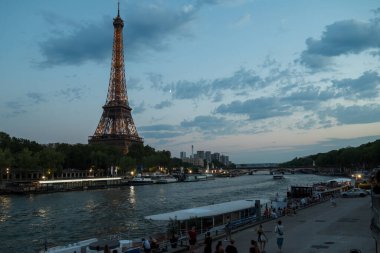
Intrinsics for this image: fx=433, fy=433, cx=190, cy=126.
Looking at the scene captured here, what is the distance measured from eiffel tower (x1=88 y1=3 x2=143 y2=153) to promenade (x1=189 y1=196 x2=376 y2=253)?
5200 inches

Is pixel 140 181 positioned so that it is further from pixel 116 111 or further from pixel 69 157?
pixel 116 111

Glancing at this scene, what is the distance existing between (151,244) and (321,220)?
15820 mm

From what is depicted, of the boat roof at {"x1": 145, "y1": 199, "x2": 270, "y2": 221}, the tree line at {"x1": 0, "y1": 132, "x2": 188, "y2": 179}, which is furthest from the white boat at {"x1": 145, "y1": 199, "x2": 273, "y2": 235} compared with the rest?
the tree line at {"x1": 0, "y1": 132, "x2": 188, "y2": 179}

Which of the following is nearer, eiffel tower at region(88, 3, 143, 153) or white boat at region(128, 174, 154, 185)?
white boat at region(128, 174, 154, 185)

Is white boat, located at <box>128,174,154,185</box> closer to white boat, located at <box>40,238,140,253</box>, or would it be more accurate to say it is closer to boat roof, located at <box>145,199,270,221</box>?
boat roof, located at <box>145,199,270,221</box>

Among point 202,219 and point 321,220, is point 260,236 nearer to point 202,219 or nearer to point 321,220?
point 202,219

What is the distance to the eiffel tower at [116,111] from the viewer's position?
6417 inches

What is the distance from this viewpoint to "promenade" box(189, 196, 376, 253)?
21.9 meters

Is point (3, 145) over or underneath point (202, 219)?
over

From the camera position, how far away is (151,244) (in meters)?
22.8

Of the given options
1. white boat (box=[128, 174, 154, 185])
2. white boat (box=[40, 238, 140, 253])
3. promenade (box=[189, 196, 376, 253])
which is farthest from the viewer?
white boat (box=[128, 174, 154, 185])

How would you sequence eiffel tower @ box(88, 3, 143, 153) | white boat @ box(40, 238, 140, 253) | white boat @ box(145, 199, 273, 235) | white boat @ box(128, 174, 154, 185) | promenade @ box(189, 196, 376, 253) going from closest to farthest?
promenade @ box(189, 196, 376, 253) < white boat @ box(40, 238, 140, 253) < white boat @ box(145, 199, 273, 235) < white boat @ box(128, 174, 154, 185) < eiffel tower @ box(88, 3, 143, 153)

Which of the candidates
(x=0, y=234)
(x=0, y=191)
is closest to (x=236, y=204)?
(x=0, y=234)

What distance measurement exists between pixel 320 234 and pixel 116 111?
146273mm
